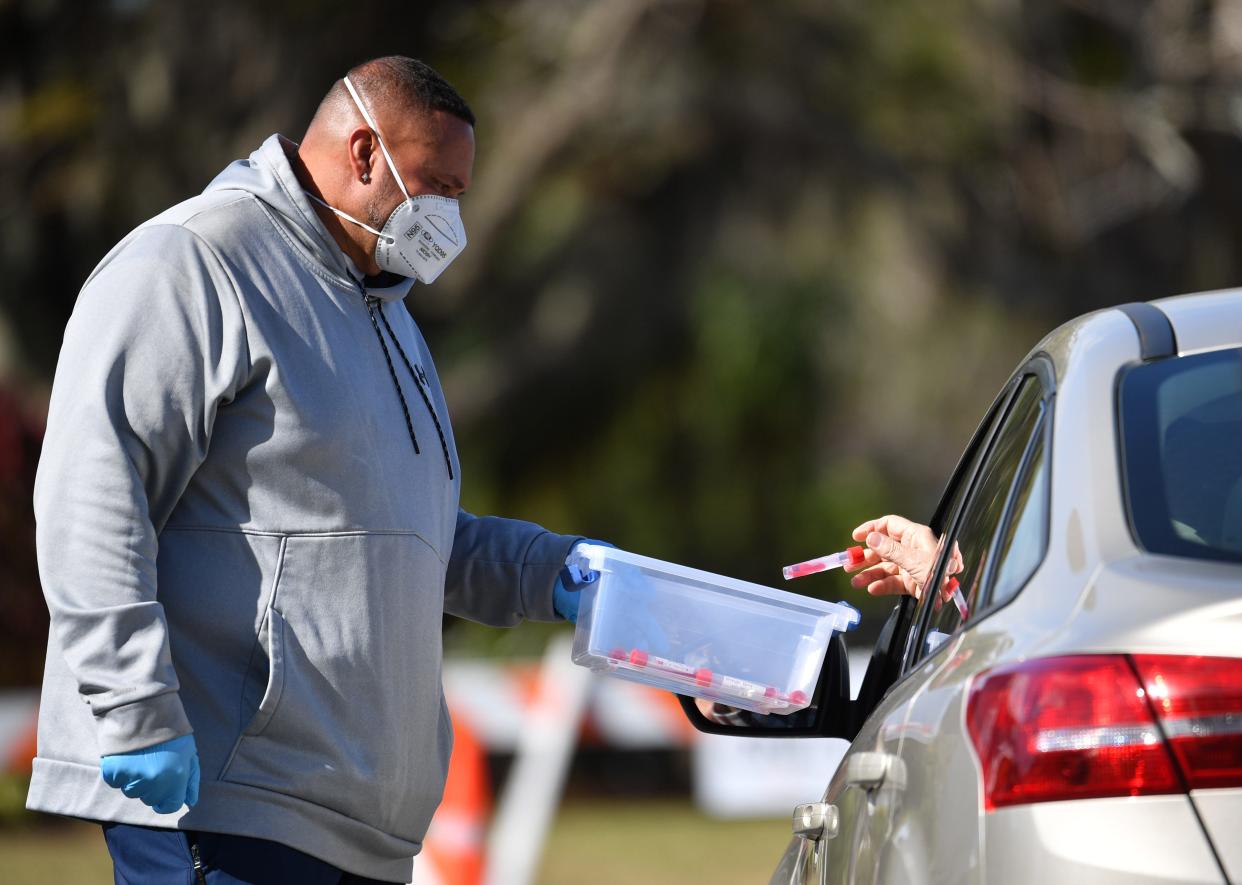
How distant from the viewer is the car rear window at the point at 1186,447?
2148mm

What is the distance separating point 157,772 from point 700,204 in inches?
523

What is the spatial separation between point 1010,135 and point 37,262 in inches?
300

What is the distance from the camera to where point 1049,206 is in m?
12.8

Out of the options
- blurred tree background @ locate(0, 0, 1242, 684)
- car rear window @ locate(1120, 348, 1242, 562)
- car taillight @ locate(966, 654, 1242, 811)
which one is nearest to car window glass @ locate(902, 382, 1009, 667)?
car rear window @ locate(1120, 348, 1242, 562)

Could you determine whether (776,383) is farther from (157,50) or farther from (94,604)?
(94,604)

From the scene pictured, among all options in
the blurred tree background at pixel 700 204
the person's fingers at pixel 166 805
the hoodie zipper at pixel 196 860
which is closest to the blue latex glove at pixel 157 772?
the person's fingers at pixel 166 805

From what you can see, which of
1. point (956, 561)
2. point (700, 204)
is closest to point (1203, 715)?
point (956, 561)

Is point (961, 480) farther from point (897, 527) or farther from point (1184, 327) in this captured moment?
point (1184, 327)

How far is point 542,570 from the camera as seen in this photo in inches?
143

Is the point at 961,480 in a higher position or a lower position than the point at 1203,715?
higher

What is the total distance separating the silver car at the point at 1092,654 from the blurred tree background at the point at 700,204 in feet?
29.8

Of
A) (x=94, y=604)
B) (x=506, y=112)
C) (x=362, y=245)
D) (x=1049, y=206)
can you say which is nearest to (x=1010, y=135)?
(x=1049, y=206)

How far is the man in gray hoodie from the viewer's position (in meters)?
2.69

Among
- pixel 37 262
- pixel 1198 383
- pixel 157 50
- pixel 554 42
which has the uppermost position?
pixel 554 42
